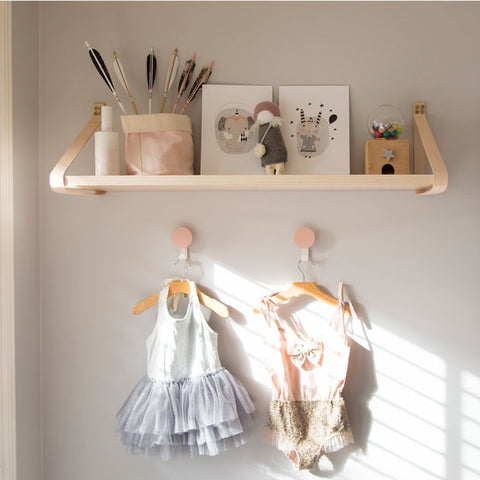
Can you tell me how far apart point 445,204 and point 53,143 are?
126 centimetres

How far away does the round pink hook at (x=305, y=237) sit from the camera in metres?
1.43

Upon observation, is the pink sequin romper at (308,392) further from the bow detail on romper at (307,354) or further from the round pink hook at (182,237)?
the round pink hook at (182,237)

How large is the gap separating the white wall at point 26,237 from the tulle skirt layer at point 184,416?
0.98 ft

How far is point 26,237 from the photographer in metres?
1.43

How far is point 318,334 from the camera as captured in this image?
4.84 ft

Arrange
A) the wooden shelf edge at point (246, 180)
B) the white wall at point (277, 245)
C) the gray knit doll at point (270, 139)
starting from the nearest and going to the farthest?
the wooden shelf edge at point (246, 180), the gray knit doll at point (270, 139), the white wall at point (277, 245)

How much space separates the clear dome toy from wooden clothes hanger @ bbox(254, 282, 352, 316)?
1.62 ft

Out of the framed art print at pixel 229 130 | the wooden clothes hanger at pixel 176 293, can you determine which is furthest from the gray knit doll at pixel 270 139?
the wooden clothes hanger at pixel 176 293

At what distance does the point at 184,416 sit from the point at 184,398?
0.05 metres

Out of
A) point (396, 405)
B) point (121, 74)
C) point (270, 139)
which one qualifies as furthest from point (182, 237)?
point (396, 405)

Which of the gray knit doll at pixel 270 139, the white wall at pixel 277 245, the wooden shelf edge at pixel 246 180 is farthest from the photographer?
the white wall at pixel 277 245

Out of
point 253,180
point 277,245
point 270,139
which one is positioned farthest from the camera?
point 277,245

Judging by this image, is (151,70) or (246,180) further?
(151,70)

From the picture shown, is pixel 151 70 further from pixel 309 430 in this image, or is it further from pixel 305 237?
pixel 309 430
